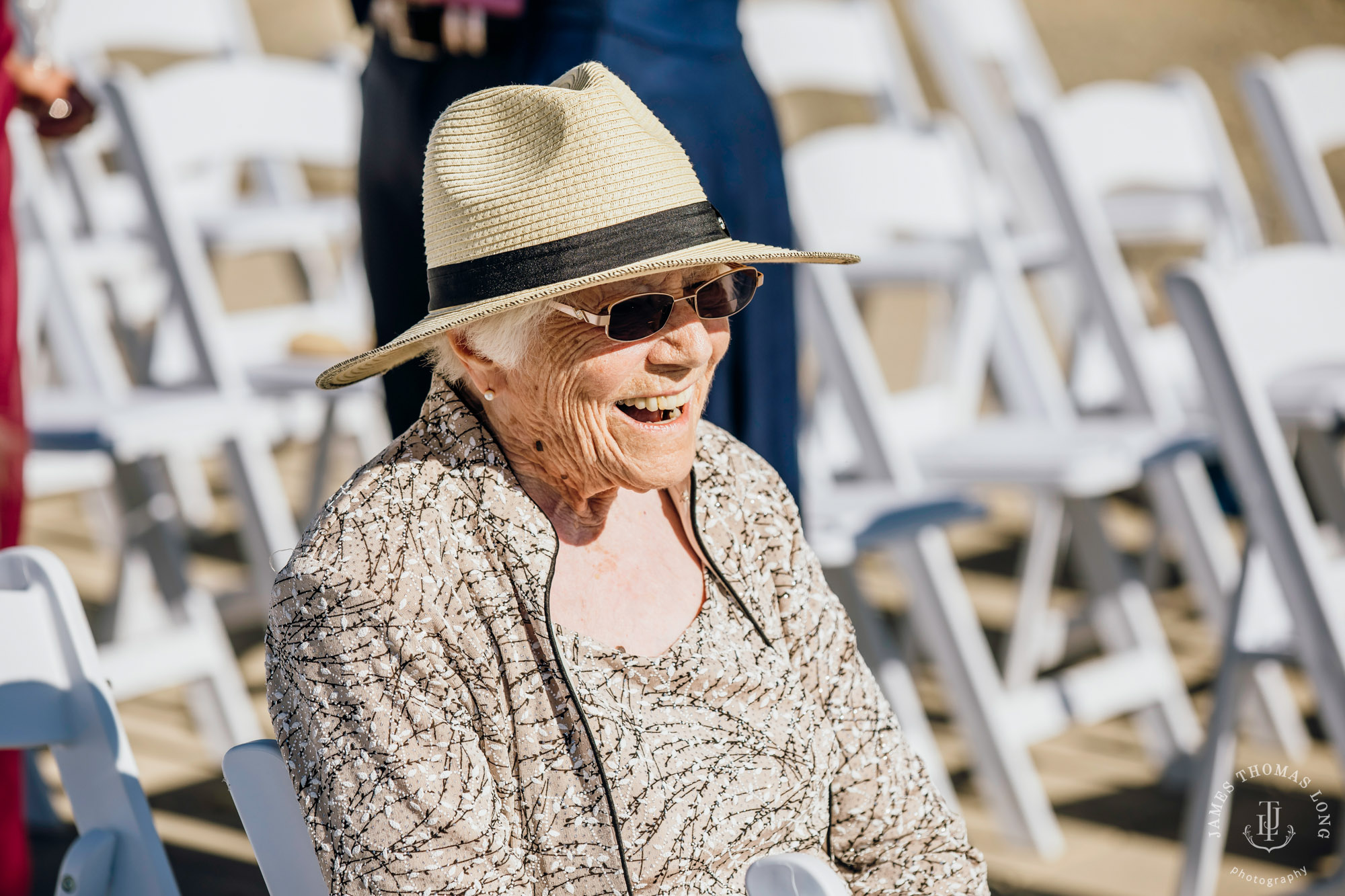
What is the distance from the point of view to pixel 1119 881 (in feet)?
9.06

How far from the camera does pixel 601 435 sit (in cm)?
136

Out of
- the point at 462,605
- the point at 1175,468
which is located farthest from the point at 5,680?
the point at 1175,468

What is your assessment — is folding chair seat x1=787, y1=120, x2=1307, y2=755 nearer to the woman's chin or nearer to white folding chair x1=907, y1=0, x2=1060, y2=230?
white folding chair x1=907, y1=0, x2=1060, y2=230

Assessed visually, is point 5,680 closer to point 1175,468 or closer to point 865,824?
point 865,824

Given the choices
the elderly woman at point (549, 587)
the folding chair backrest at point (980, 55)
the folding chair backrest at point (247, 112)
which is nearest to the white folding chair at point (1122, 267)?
the folding chair backrest at point (980, 55)

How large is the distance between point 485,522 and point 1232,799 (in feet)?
7.69

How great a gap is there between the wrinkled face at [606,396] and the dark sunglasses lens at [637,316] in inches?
0.7

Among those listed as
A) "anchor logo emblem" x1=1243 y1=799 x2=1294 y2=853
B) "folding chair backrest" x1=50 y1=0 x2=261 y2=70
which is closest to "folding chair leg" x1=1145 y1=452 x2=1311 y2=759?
"anchor logo emblem" x1=1243 y1=799 x2=1294 y2=853

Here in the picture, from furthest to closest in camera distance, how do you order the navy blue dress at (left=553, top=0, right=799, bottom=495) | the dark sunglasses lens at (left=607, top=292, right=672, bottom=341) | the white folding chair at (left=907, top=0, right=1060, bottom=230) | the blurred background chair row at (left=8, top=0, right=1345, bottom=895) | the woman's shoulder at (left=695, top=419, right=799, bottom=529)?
the white folding chair at (left=907, top=0, right=1060, bottom=230) < the blurred background chair row at (left=8, top=0, right=1345, bottom=895) < the navy blue dress at (left=553, top=0, right=799, bottom=495) < the woman's shoulder at (left=695, top=419, right=799, bottom=529) < the dark sunglasses lens at (left=607, top=292, right=672, bottom=341)

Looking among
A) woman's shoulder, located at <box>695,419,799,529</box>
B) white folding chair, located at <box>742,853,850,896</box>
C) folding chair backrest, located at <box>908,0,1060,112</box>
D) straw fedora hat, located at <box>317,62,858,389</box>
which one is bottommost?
folding chair backrest, located at <box>908,0,1060,112</box>

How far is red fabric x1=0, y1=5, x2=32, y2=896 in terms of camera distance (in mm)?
1999

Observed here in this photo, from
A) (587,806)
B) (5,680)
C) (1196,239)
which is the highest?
(5,680)

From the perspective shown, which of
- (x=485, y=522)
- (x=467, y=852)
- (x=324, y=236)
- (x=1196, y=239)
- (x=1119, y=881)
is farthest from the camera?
(x=1196, y=239)

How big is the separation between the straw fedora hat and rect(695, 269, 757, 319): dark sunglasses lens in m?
0.04
